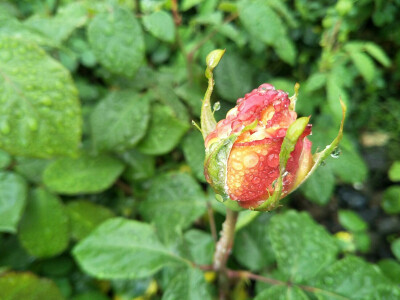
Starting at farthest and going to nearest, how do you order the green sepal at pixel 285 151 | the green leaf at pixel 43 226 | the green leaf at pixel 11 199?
1. the green leaf at pixel 43 226
2. the green leaf at pixel 11 199
3. the green sepal at pixel 285 151

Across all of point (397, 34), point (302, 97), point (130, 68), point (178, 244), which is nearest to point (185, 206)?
point (178, 244)

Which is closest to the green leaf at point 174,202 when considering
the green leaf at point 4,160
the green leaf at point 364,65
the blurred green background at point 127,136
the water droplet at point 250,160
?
the blurred green background at point 127,136

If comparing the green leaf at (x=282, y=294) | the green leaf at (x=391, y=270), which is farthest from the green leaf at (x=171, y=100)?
the green leaf at (x=391, y=270)

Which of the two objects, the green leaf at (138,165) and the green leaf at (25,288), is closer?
the green leaf at (25,288)

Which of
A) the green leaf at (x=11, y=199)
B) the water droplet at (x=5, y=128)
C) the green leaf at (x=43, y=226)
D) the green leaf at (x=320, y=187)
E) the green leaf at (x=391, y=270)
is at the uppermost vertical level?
the water droplet at (x=5, y=128)

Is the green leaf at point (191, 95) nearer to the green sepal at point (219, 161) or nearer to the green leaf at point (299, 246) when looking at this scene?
the green leaf at point (299, 246)

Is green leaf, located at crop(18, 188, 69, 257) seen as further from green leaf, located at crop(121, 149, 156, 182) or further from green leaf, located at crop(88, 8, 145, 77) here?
green leaf, located at crop(88, 8, 145, 77)

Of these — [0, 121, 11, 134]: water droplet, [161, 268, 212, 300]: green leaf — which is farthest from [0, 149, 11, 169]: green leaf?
[161, 268, 212, 300]: green leaf

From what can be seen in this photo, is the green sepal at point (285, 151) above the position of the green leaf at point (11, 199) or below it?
above

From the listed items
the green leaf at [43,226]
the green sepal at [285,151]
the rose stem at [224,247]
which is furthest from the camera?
the green leaf at [43,226]
